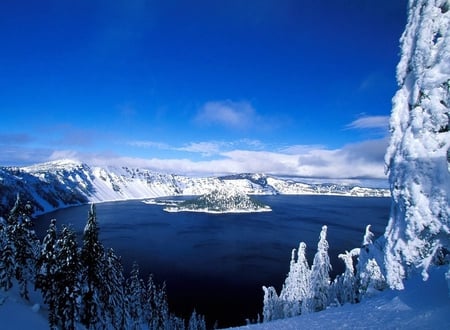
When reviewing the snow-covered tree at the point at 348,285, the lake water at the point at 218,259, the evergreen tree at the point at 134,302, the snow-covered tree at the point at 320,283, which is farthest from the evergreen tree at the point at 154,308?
the snow-covered tree at the point at 348,285

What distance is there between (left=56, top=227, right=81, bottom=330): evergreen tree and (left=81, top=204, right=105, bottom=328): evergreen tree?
1500 millimetres

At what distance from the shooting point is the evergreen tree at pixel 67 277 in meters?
32.2

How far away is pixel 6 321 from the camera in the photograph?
112 ft

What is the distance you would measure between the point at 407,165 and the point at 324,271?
92.5 feet

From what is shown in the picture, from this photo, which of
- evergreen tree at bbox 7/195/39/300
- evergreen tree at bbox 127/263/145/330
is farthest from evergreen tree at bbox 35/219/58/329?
evergreen tree at bbox 127/263/145/330

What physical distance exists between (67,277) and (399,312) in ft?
99.6

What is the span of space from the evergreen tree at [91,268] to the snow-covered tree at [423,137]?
30.8 meters

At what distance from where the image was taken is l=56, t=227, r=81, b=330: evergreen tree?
106 ft

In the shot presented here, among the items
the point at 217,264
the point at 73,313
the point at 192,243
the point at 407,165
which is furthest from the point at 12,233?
the point at 192,243

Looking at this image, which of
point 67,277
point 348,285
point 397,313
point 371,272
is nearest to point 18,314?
point 67,277

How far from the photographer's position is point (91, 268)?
35.7 meters

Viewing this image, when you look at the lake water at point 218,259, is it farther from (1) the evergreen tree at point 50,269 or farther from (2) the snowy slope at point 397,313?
(2) the snowy slope at point 397,313

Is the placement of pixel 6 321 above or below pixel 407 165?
below

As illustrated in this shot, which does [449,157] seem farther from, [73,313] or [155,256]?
[155,256]
